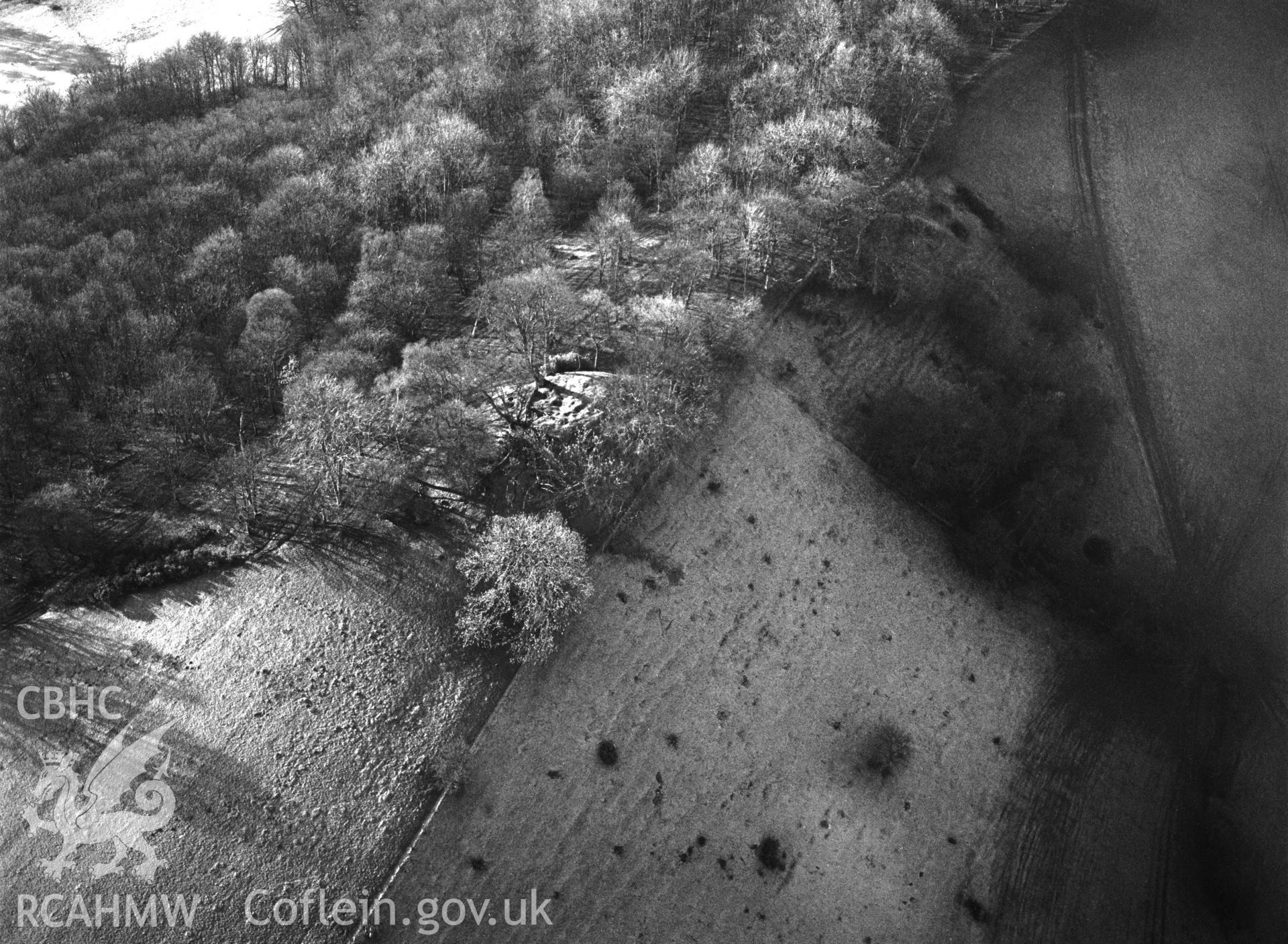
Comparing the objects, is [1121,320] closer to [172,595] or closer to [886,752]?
[886,752]

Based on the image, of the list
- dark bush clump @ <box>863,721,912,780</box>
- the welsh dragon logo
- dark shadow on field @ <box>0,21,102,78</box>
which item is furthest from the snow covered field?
dark bush clump @ <box>863,721,912,780</box>

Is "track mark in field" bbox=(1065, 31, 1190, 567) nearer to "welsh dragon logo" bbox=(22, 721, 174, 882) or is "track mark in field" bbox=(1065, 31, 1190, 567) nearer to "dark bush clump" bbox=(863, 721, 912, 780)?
"dark bush clump" bbox=(863, 721, 912, 780)

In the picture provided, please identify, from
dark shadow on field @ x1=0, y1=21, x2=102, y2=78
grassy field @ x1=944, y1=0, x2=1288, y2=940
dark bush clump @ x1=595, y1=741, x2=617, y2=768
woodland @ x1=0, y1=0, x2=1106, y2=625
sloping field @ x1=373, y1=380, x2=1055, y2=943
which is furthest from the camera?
dark shadow on field @ x1=0, y1=21, x2=102, y2=78

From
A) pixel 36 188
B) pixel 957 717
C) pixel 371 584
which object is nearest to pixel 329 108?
pixel 36 188

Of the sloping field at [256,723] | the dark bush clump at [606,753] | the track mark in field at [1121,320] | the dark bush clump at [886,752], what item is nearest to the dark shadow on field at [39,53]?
the sloping field at [256,723]

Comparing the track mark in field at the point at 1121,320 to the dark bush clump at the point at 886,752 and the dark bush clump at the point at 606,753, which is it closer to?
the dark bush clump at the point at 886,752

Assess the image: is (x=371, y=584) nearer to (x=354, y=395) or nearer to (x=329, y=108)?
(x=354, y=395)
